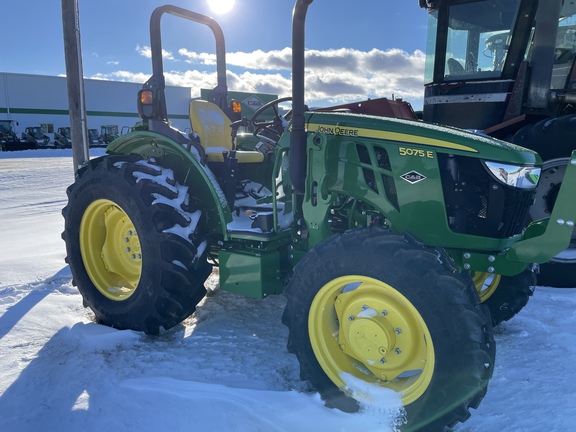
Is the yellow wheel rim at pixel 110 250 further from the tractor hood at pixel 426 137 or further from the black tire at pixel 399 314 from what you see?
the tractor hood at pixel 426 137

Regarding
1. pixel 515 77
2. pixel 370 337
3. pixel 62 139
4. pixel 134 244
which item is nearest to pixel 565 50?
pixel 515 77

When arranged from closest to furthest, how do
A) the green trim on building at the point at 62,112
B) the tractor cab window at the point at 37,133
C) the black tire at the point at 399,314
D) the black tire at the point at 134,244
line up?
the black tire at the point at 399,314 → the black tire at the point at 134,244 → the tractor cab window at the point at 37,133 → the green trim on building at the point at 62,112

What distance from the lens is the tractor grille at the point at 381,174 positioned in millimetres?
2566

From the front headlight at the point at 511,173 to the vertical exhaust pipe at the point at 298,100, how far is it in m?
1.02

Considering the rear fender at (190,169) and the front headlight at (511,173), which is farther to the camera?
the rear fender at (190,169)

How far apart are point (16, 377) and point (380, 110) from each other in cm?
502

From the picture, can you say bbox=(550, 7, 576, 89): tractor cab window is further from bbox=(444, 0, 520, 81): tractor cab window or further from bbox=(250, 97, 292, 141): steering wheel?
bbox=(250, 97, 292, 141): steering wheel

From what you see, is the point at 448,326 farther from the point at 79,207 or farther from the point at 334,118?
the point at 79,207

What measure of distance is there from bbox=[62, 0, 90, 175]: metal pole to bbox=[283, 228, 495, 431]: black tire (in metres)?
3.82

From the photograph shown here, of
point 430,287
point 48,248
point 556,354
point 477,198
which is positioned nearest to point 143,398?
point 430,287

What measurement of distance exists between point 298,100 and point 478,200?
115 cm

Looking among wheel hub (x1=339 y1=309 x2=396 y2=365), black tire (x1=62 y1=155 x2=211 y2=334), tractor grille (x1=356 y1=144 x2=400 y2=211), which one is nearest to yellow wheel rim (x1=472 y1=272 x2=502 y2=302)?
tractor grille (x1=356 y1=144 x2=400 y2=211)

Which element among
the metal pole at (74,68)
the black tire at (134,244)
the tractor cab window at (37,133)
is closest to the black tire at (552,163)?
the black tire at (134,244)

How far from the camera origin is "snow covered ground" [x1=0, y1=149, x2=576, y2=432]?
7.68ft
